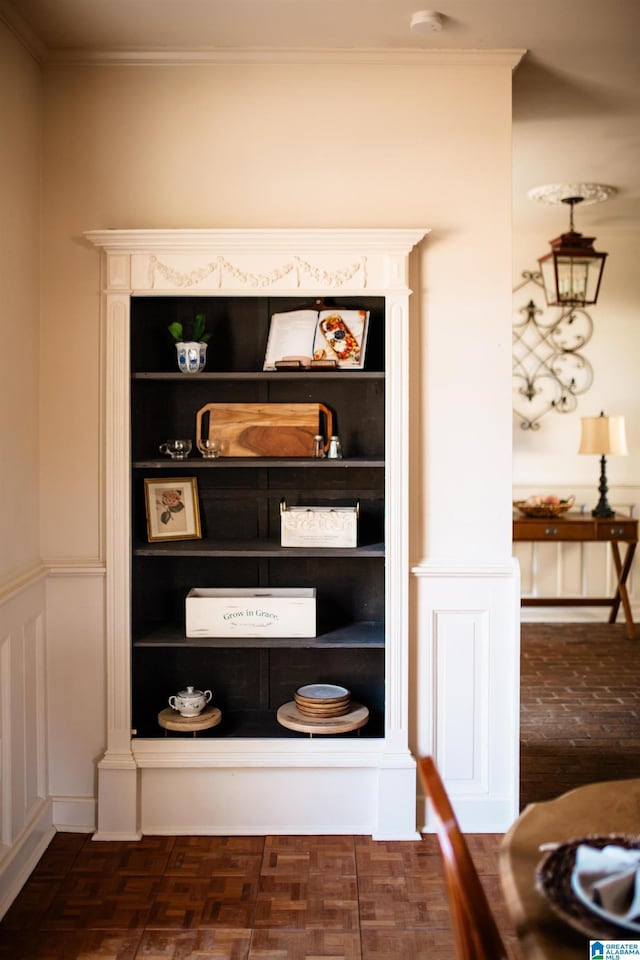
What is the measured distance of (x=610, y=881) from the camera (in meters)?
1.25

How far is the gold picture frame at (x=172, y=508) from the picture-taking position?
10.6 feet

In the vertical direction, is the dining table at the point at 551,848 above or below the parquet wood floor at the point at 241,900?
above

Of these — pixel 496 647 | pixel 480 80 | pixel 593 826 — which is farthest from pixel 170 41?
pixel 593 826

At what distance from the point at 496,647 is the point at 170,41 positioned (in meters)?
2.41

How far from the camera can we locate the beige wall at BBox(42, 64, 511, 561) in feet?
10.2

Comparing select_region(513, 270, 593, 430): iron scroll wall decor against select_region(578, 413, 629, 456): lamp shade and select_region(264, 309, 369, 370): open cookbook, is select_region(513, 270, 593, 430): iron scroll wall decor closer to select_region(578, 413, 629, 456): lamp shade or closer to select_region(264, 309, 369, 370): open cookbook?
select_region(578, 413, 629, 456): lamp shade

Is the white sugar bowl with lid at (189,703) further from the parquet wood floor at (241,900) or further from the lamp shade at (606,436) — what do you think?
the lamp shade at (606,436)

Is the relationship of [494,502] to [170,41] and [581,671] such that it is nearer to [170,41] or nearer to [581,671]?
[170,41]

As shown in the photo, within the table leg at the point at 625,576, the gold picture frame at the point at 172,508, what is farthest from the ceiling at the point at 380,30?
the table leg at the point at 625,576

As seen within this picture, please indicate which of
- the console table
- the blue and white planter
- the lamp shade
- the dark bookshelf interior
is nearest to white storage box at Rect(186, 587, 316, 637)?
the dark bookshelf interior

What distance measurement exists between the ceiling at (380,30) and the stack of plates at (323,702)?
229 cm

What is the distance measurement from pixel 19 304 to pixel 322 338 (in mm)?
1037

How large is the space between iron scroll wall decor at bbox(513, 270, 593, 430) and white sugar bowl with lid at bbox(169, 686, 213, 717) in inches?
153

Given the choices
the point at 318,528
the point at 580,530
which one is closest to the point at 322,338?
the point at 318,528
